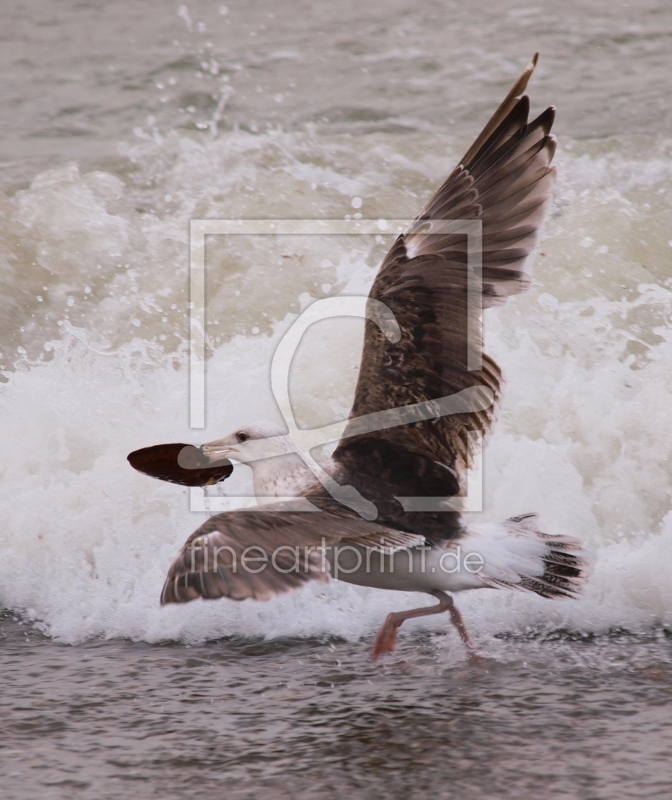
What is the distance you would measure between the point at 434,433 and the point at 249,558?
1.54 m

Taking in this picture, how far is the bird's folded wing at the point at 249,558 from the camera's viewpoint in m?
3.17

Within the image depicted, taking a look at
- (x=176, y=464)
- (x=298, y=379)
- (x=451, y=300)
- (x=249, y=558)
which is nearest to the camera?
(x=249, y=558)

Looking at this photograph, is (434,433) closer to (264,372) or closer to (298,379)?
(298,379)

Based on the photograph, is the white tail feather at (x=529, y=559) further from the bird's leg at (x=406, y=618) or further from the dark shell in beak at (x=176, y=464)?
the dark shell in beak at (x=176, y=464)

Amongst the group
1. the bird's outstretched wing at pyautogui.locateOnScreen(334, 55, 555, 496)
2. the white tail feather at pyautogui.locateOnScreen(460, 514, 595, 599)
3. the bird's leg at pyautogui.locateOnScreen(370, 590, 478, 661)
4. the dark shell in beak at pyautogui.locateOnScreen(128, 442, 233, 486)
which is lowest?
the bird's leg at pyautogui.locateOnScreen(370, 590, 478, 661)

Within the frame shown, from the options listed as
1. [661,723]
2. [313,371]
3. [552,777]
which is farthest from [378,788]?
[313,371]

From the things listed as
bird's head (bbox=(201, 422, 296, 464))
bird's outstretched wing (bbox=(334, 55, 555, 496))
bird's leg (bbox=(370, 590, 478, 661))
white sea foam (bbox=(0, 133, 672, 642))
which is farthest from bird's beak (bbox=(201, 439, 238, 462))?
bird's leg (bbox=(370, 590, 478, 661))

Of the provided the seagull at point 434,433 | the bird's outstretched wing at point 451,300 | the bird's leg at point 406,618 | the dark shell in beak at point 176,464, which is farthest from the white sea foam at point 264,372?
the bird's outstretched wing at point 451,300

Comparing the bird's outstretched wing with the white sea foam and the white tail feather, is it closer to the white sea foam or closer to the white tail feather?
the white tail feather

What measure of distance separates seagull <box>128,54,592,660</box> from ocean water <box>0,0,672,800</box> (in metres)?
0.34

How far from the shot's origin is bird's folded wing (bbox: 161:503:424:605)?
317 centimetres

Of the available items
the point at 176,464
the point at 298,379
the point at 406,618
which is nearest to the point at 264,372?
the point at 298,379

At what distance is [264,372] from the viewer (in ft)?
19.9

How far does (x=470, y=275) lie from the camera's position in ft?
15.0
